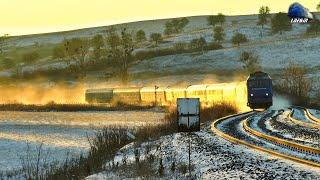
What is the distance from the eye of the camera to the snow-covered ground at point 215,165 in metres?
15.0

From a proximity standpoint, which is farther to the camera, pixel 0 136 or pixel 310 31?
pixel 310 31

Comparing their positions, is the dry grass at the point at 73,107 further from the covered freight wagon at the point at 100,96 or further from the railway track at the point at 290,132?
the railway track at the point at 290,132

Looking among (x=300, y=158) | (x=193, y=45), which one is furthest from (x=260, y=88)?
Result: (x=193, y=45)

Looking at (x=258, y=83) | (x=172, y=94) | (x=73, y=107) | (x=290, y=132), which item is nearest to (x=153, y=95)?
(x=172, y=94)

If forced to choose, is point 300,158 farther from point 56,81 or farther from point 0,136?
point 56,81

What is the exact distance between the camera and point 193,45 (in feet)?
513

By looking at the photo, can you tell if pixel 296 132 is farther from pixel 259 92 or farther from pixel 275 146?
pixel 259 92

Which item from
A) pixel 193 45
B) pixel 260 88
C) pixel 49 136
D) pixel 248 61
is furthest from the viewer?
pixel 193 45

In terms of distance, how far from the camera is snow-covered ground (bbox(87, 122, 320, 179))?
15.0m

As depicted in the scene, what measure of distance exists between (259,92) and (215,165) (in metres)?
32.9

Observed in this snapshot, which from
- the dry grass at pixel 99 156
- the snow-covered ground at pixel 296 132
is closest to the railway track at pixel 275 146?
the snow-covered ground at pixel 296 132

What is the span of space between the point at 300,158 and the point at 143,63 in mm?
123132

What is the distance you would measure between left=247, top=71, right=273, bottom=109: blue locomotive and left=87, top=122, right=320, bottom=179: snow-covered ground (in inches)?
1042

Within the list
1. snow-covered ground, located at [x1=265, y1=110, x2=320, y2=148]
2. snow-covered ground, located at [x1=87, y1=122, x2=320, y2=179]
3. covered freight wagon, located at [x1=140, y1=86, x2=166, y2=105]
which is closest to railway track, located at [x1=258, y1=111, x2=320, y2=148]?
snow-covered ground, located at [x1=265, y1=110, x2=320, y2=148]
